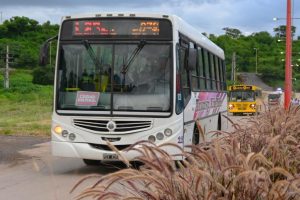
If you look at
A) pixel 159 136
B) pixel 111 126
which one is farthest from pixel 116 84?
pixel 159 136

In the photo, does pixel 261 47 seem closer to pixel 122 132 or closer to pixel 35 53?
pixel 35 53

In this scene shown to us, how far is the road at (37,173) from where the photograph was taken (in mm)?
9477

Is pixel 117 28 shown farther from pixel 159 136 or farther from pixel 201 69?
pixel 201 69

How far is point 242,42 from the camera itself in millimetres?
114188

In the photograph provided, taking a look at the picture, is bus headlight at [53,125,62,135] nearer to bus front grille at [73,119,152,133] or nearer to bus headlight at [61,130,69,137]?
bus headlight at [61,130,69,137]

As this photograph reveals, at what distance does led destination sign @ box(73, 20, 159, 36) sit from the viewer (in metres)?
11.7

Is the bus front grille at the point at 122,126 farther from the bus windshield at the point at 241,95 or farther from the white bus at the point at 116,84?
the bus windshield at the point at 241,95

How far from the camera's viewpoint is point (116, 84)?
11.5 metres

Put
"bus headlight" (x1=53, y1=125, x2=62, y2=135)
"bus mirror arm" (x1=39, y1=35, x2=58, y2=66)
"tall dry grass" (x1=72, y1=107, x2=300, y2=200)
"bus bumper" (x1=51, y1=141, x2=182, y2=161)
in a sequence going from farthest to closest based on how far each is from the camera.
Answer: "bus mirror arm" (x1=39, y1=35, x2=58, y2=66), "bus headlight" (x1=53, y1=125, x2=62, y2=135), "bus bumper" (x1=51, y1=141, x2=182, y2=161), "tall dry grass" (x1=72, y1=107, x2=300, y2=200)

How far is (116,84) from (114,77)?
0.15 metres

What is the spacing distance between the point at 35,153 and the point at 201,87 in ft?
15.8

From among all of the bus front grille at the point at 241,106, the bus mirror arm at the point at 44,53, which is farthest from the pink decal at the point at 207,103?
the bus front grille at the point at 241,106

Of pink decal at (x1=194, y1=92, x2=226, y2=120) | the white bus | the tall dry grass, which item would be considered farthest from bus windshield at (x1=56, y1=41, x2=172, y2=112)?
the tall dry grass

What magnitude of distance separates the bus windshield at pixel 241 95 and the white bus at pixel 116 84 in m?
36.6
